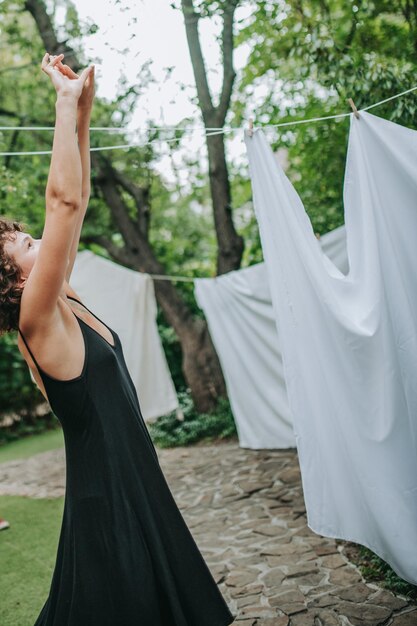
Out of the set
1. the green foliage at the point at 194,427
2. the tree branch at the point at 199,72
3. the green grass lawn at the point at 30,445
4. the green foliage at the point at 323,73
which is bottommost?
the green grass lawn at the point at 30,445

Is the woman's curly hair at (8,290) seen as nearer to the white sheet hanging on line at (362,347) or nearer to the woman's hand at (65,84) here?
the woman's hand at (65,84)

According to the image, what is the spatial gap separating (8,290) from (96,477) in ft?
1.55

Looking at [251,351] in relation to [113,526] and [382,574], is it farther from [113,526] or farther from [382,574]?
[113,526]

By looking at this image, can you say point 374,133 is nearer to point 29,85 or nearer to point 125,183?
point 125,183

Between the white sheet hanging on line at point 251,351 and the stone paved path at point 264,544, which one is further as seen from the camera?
the white sheet hanging on line at point 251,351

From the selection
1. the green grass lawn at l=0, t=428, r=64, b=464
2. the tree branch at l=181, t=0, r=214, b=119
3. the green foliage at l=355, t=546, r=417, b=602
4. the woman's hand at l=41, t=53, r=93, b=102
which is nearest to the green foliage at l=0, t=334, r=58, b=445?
the green grass lawn at l=0, t=428, r=64, b=464

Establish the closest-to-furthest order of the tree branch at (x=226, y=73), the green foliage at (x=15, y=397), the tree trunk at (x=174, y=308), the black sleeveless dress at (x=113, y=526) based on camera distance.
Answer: the black sleeveless dress at (x=113, y=526) → the tree branch at (x=226, y=73) → the tree trunk at (x=174, y=308) → the green foliage at (x=15, y=397)

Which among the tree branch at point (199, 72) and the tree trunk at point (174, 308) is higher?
the tree branch at point (199, 72)

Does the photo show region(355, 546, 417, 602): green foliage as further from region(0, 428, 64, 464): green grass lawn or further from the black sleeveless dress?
region(0, 428, 64, 464): green grass lawn

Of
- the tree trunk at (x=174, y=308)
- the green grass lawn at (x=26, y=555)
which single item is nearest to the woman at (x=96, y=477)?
the green grass lawn at (x=26, y=555)

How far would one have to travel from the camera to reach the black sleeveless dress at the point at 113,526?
47.5 inches

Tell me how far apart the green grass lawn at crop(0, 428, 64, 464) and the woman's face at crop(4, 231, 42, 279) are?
258 inches

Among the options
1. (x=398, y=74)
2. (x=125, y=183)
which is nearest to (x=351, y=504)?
(x=398, y=74)

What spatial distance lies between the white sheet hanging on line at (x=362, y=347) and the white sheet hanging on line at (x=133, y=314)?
3.63 metres
